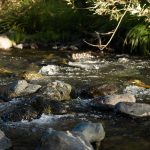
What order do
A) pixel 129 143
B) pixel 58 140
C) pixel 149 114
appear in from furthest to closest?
pixel 149 114 < pixel 129 143 < pixel 58 140

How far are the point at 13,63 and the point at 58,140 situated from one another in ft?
22.5

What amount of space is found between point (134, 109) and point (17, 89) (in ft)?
8.12

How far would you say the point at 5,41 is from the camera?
16.0 m

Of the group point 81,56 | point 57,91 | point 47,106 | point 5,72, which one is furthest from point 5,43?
point 47,106

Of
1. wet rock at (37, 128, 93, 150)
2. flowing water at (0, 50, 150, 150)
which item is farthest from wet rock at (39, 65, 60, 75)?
wet rock at (37, 128, 93, 150)

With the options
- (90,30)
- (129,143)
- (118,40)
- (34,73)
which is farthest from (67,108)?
(90,30)

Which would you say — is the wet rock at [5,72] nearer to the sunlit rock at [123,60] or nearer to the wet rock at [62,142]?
the sunlit rock at [123,60]

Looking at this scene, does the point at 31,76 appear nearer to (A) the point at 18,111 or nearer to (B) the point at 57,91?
(B) the point at 57,91

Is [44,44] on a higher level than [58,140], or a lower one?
lower

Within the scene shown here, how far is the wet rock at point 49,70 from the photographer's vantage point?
11950mm

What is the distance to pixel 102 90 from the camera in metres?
9.77

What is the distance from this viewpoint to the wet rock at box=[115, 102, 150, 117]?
8.32 m

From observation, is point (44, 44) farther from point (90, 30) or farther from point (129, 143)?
point (129, 143)

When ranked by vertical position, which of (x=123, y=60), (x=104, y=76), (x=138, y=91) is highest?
(x=138, y=91)
